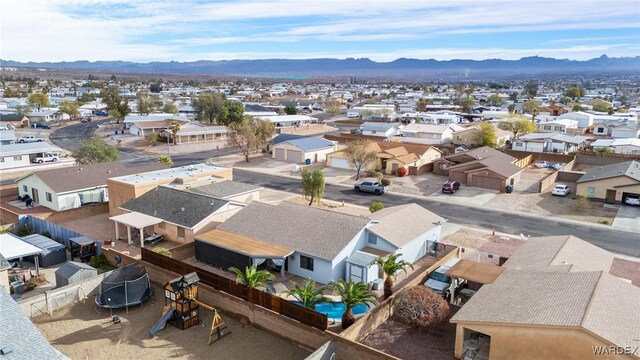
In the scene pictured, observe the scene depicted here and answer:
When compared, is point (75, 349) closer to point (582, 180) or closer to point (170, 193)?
point (170, 193)

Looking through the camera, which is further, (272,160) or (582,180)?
(272,160)

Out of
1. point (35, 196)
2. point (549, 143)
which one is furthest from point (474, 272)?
point (549, 143)

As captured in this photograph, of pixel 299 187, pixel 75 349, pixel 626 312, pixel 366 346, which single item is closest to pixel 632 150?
pixel 299 187

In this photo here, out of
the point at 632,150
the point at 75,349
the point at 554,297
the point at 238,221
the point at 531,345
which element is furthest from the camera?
the point at 632,150

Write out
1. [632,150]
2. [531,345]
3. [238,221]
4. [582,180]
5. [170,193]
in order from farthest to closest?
[632,150]
[582,180]
[170,193]
[238,221]
[531,345]

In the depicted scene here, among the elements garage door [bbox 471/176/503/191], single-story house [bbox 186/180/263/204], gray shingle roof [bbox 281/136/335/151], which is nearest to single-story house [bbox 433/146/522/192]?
garage door [bbox 471/176/503/191]

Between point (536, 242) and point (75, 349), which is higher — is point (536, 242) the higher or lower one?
the higher one

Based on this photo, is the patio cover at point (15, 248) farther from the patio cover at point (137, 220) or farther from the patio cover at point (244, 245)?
the patio cover at point (244, 245)
